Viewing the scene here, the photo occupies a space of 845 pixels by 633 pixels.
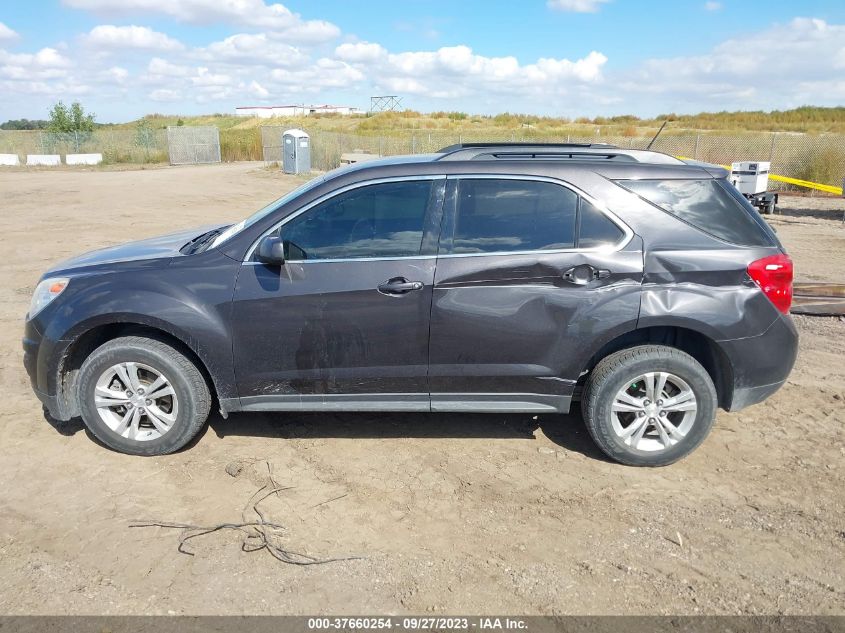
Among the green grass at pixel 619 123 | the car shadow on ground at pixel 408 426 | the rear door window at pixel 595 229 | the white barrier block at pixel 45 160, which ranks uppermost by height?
the green grass at pixel 619 123

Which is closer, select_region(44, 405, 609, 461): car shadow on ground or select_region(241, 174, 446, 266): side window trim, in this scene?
select_region(241, 174, 446, 266): side window trim

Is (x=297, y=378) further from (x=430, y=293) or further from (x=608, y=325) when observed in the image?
(x=608, y=325)

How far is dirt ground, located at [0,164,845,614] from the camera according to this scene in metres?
3.15

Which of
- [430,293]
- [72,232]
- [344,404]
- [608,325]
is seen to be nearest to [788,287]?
[608,325]

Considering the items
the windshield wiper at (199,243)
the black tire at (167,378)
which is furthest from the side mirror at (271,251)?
the black tire at (167,378)

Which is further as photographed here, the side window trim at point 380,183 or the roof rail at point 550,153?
the roof rail at point 550,153

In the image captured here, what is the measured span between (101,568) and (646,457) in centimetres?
310

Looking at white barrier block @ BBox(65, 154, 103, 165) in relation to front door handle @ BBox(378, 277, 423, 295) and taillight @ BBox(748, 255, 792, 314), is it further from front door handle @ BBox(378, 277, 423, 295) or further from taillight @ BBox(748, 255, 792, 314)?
taillight @ BBox(748, 255, 792, 314)

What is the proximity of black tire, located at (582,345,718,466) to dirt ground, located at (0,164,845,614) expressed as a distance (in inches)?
5.1

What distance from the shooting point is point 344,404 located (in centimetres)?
432

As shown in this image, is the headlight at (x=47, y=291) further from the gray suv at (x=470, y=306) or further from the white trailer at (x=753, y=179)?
the white trailer at (x=753, y=179)

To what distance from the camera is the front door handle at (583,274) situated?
13.4 ft

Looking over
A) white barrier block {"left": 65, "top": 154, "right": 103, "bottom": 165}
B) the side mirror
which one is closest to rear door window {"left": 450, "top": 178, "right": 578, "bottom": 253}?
the side mirror

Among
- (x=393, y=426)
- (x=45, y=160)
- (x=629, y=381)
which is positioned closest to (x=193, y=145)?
(x=45, y=160)
